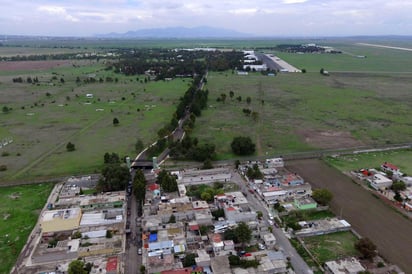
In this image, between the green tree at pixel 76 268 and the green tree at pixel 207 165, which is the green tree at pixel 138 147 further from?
the green tree at pixel 76 268

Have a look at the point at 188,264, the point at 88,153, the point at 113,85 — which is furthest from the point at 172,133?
the point at 113,85

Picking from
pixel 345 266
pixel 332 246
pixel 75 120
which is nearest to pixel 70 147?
pixel 75 120

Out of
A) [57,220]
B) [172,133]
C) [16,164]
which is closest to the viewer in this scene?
[57,220]

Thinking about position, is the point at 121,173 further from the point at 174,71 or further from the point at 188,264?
the point at 174,71

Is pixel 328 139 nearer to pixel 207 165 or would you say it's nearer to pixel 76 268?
pixel 207 165

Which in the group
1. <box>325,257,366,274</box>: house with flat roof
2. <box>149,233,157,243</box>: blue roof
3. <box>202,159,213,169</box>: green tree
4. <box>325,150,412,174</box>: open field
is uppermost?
<box>202,159,213,169</box>: green tree

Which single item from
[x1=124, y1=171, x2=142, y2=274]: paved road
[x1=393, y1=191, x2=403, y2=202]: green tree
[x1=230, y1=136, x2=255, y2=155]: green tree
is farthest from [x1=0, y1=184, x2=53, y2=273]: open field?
[x1=393, y1=191, x2=403, y2=202]: green tree

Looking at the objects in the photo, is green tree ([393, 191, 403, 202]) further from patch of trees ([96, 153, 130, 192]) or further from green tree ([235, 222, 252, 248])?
patch of trees ([96, 153, 130, 192])
